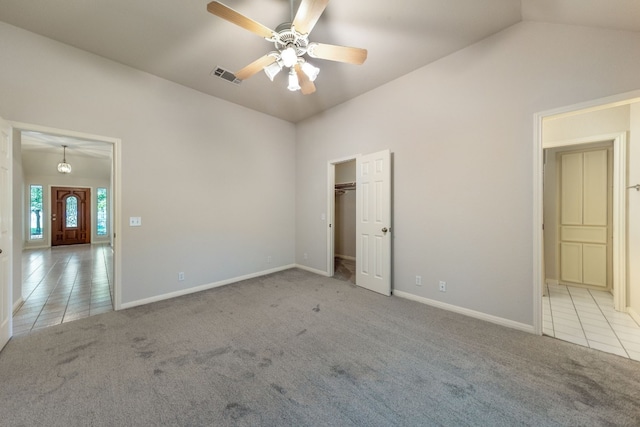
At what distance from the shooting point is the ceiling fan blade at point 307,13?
65.0 inches

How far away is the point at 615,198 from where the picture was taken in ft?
9.77

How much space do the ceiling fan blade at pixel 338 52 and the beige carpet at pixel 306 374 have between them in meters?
2.69

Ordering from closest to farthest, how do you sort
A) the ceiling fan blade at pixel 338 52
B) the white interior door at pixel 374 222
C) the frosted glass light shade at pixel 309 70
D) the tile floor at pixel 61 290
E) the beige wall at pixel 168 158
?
the ceiling fan blade at pixel 338 52 → the frosted glass light shade at pixel 309 70 → the beige wall at pixel 168 158 → the tile floor at pixel 61 290 → the white interior door at pixel 374 222

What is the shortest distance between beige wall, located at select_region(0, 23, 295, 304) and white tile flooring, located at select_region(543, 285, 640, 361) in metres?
4.16

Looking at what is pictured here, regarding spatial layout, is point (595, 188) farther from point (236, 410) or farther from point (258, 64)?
point (236, 410)

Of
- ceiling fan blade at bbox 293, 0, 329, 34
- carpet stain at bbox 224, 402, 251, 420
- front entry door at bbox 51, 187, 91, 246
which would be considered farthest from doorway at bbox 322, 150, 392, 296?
front entry door at bbox 51, 187, 91, 246

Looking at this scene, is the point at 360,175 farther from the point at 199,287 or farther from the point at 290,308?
the point at 199,287

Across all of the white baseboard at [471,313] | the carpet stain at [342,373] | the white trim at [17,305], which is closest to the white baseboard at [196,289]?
the white trim at [17,305]

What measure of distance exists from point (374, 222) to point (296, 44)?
2.54m

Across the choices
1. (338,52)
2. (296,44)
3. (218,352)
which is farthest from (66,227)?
(338,52)

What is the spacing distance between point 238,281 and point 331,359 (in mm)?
2647

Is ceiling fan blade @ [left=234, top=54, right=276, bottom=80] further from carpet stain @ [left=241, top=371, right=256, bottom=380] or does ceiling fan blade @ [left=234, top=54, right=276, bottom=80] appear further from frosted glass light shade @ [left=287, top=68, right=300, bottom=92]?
carpet stain @ [left=241, top=371, right=256, bottom=380]

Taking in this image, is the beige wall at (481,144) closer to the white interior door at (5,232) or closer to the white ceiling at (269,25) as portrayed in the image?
the white ceiling at (269,25)

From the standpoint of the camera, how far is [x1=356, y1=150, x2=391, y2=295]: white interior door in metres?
3.53
